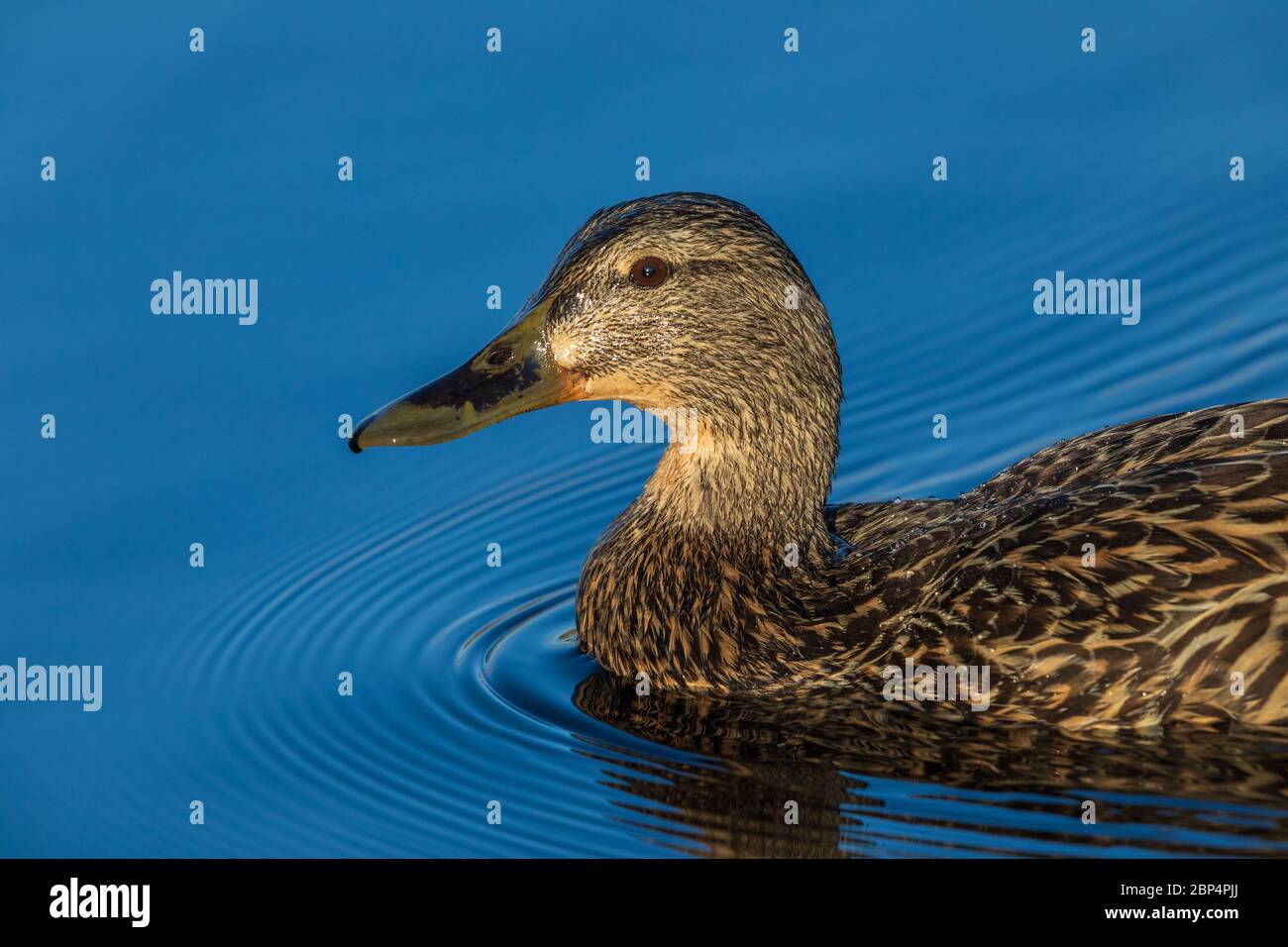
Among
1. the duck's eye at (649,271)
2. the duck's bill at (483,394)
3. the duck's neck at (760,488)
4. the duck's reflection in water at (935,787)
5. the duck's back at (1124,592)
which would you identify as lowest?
the duck's reflection in water at (935,787)

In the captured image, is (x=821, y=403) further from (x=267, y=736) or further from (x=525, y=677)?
(x=267, y=736)

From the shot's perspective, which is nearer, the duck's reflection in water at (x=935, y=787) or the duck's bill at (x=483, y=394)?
the duck's reflection in water at (x=935, y=787)

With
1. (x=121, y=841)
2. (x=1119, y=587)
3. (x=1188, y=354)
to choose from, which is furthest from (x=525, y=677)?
(x=1188, y=354)

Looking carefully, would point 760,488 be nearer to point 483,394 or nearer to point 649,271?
point 649,271

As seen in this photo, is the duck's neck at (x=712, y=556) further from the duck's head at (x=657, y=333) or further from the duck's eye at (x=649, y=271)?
the duck's eye at (x=649, y=271)

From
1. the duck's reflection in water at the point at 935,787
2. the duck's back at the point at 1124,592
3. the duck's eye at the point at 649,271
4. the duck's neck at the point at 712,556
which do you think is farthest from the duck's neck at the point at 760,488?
the duck's reflection in water at the point at 935,787
